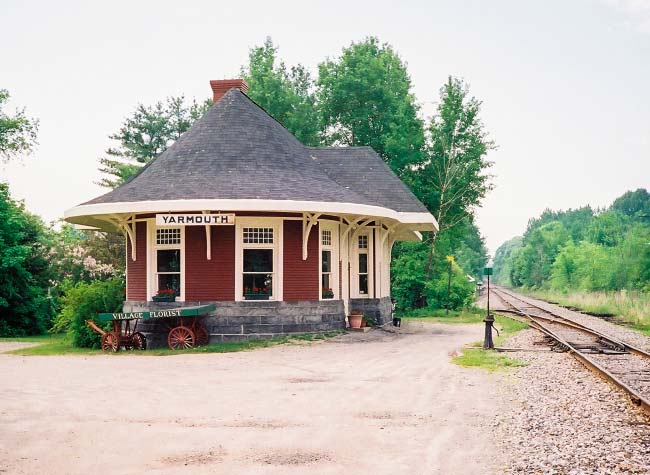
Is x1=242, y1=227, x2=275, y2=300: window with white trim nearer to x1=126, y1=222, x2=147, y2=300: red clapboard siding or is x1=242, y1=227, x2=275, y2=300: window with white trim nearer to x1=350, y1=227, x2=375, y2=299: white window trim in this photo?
x1=126, y1=222, x2=147, y2=300: red clapboard siding

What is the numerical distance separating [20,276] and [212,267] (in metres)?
13.3

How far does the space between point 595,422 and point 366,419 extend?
2667 mm

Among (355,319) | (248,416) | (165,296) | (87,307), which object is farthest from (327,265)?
(248,416)

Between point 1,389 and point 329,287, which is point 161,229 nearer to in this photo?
point 329,287

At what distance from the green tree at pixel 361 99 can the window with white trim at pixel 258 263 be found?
23.1 meters

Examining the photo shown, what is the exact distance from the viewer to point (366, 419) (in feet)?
29.2

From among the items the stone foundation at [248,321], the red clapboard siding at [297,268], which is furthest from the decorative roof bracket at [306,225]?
the stone foundation at [248,321]

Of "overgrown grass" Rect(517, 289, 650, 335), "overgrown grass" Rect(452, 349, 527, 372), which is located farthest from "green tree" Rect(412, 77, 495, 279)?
"overgrown grass" Rect(452, 349, 527, 372)

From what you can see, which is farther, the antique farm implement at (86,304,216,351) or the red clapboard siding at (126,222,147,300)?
the red clapboard siding at (126,222,147,300)

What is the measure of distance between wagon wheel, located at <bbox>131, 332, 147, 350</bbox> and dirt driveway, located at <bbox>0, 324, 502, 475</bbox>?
2.96m

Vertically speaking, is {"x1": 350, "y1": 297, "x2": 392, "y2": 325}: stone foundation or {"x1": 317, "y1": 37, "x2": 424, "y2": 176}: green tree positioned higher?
{"x1": 317, "y1": 37, "x2": 424, "y2": 176}: green tree

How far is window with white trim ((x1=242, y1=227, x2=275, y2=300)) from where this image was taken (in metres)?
19.3

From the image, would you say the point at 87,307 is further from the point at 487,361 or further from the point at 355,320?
the point at 487,361

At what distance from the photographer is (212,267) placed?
756 inches
